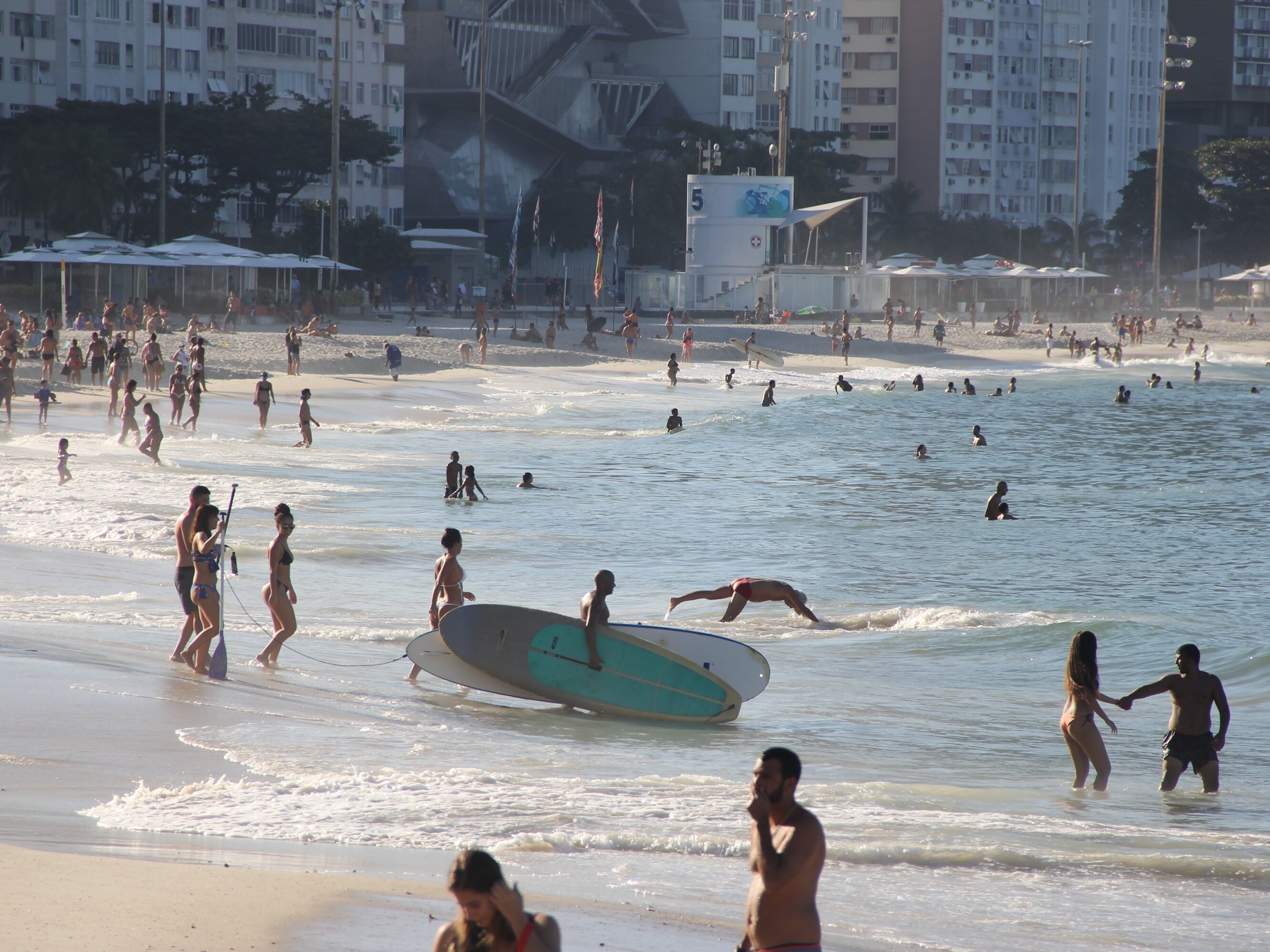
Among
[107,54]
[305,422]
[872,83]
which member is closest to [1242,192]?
[872,83]

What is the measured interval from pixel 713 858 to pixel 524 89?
88747mm

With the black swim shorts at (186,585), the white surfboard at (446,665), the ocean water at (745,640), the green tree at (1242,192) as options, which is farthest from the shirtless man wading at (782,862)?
the green tree at (1242,192)

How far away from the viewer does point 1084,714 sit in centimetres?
921

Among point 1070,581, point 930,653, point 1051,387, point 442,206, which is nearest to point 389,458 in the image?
point 1070,581

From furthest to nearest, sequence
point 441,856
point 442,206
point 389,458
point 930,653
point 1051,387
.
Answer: point 442,206 → point 1051,387 → point 389,458 → point 930,653 → point 441,856

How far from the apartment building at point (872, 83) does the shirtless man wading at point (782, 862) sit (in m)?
111

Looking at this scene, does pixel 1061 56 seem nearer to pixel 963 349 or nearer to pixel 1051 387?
pixel 963 349

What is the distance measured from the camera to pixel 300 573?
1716cm

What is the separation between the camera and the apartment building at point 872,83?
4444 inches

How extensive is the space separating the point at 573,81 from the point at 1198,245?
42.1 m

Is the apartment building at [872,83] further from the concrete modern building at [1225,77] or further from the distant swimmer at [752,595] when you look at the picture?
the distant swimmer at [752,595]

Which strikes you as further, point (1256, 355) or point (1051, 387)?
point (1256, 355)

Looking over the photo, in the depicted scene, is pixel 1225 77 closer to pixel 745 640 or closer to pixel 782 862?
pixel 745 640

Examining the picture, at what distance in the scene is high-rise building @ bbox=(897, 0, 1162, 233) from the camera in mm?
111250
